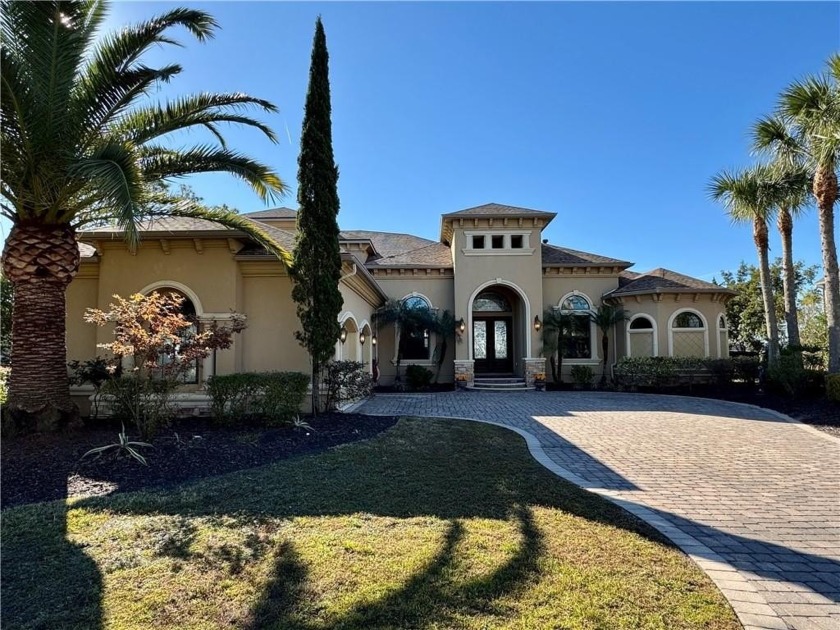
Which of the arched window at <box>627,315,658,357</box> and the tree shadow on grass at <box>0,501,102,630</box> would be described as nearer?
the tree shadow on grass at <box>0,501,102,630</box>

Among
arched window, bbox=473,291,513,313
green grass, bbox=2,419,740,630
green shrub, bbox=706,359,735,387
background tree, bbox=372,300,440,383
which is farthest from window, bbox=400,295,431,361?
green grass, bbox=2,419,740,630

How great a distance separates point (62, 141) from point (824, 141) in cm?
1750

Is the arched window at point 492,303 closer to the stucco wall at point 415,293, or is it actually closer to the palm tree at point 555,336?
the stucco wall at point 415,293

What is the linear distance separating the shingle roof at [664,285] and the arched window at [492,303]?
4.97 m

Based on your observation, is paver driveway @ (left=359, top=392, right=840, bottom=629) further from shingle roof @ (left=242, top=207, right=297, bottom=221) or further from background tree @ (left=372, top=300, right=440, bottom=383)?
shingle roof @ (left=242, top=207, right=297, bottom=221)

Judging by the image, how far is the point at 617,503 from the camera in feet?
16.9

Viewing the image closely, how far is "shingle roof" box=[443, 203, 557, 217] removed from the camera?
18.9 meters

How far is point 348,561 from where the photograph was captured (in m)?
3.59

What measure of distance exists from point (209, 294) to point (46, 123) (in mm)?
4613

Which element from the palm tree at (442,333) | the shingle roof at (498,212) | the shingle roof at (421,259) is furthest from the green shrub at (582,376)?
the shingle roof at (421,259)

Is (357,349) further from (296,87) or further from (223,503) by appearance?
(223,503)

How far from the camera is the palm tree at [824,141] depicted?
1139cm

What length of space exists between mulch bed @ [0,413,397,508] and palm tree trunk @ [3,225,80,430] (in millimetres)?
507

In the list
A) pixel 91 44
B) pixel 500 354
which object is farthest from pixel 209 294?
pixel 500 354
